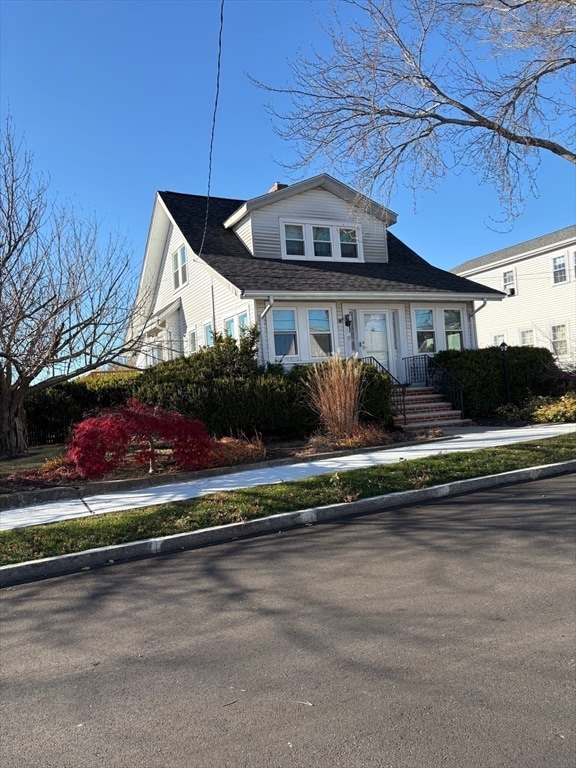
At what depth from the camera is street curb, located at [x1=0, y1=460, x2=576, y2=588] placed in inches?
228

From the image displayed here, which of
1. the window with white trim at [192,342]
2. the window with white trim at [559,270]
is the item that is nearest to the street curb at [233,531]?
the window with white trim at [192,342]

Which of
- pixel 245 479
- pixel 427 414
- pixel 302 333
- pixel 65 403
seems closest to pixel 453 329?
pixel 427 414

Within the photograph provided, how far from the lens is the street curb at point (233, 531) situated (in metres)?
5.79

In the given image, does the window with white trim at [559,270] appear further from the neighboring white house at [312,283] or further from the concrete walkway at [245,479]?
the concrete walkway at [245,479]

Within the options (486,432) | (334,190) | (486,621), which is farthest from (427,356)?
(486,621)

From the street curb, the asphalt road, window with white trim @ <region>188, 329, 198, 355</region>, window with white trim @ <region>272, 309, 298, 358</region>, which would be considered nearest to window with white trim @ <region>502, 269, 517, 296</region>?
window with white trim @ <region>272, 309, 298, 358</region>

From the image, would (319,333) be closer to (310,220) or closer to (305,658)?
(310,220)

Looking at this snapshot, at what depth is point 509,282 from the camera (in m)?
28.6

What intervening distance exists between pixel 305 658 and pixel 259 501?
3.89m

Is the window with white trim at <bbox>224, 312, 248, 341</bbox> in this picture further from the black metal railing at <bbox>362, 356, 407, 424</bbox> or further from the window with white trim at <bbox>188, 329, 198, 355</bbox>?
the black metal railing at <bbox>362, 356, 407, 424</bbox>

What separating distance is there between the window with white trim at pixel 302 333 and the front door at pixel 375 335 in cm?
101

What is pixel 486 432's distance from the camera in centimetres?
1322

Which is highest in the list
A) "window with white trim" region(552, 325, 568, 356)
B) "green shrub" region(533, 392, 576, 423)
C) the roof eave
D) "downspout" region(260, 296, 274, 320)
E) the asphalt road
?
the roof eave

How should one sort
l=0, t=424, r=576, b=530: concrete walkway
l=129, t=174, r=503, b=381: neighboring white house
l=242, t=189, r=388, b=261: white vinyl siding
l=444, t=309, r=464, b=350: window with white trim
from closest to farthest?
l=0, t=424, r=576, b=530: concrete walkway
l=129, t=174, r=503, b=381: neighboring white house
l=242, t=189, r=388, b=261: white vinyl siding
l=444, t=309, r=464, b=350: window with white trim
